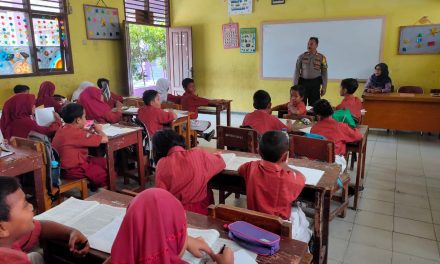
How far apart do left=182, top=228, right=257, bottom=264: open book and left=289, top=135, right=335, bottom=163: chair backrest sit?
1.33m

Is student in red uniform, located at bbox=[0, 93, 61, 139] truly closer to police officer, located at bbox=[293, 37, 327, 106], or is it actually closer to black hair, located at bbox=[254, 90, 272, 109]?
Answer: black hair, located at bbox=[254, 90, 272, 109]

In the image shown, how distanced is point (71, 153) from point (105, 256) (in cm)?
176

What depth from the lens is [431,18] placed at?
552 centimetres

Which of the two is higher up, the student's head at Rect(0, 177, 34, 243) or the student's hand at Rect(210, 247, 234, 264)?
the student's head at Rect(0, 177, 34, 243)

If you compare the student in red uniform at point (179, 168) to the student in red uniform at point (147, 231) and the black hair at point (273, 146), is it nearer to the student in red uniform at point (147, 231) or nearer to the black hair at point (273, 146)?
the black hair at point (273, 146)

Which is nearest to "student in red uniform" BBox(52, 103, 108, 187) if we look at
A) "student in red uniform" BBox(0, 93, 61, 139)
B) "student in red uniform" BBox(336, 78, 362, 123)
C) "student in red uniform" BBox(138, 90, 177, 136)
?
"student in red uniform" BBox(0, 93, 61, 139)

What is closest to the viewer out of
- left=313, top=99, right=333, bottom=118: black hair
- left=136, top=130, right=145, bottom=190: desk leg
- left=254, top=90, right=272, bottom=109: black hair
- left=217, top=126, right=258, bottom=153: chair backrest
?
left=313, top=99, right=333, bottom=118: black hair

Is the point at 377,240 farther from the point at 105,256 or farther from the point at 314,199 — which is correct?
the point at 105,256

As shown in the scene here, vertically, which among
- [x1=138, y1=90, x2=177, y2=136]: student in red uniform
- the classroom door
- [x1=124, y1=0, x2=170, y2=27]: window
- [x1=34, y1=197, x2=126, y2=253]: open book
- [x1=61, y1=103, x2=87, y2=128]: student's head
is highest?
[x1=124, y1=0, x2=170, y2=27]: window

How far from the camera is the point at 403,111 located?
5227 millimetres

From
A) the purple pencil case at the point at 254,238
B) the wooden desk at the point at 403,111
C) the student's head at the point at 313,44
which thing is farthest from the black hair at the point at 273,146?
the wooden desk at the point at 403,111

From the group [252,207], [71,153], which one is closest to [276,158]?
[252,207]

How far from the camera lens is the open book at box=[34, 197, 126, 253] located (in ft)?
4.11

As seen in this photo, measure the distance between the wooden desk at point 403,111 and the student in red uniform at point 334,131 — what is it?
293 centimetres
